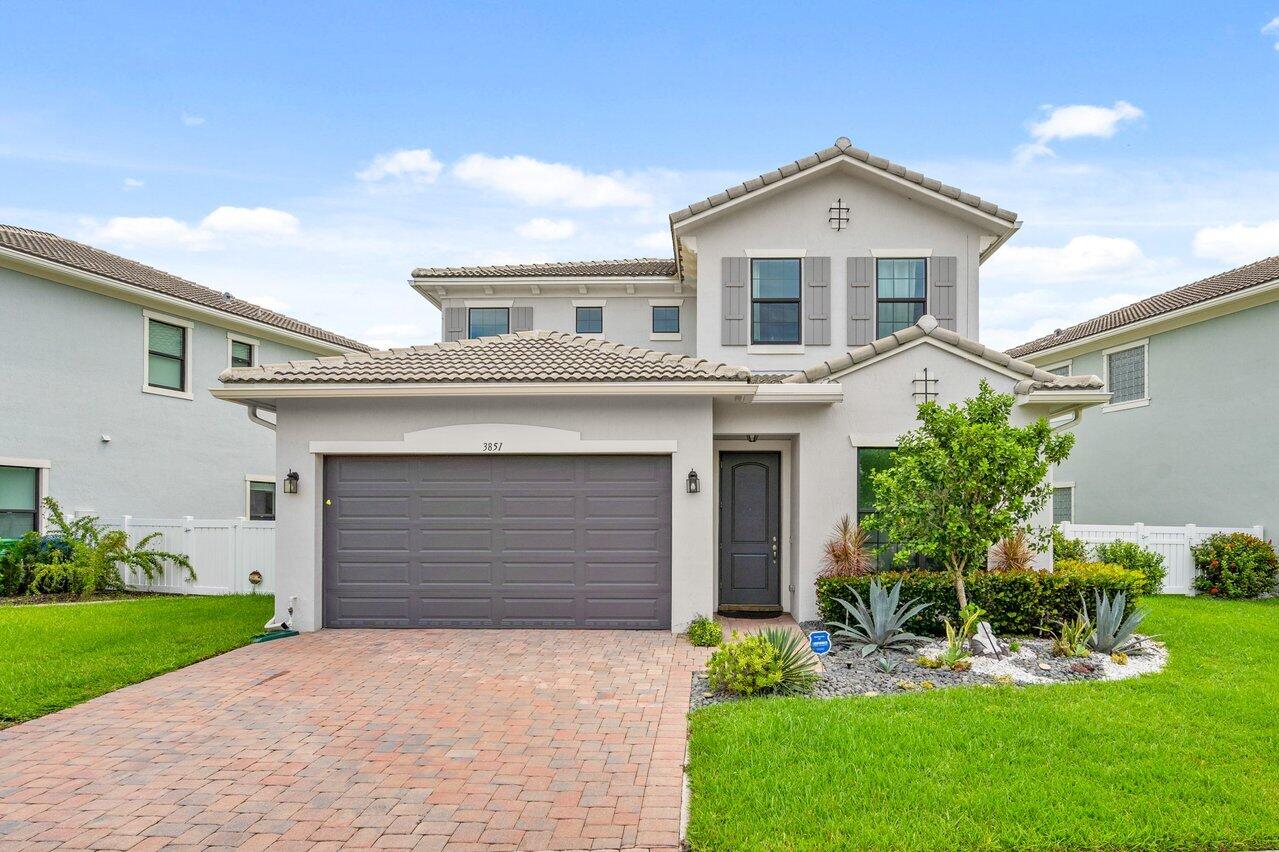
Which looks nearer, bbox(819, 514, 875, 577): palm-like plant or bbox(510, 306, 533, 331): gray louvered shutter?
bbox(819, 514, 875, 577): palm-like plant

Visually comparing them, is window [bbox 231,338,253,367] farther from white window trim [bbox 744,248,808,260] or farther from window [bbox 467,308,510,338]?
white window trim [bbox 744,248,808,260]

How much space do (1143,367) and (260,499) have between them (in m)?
22.5

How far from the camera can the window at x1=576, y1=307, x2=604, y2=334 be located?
17828mm

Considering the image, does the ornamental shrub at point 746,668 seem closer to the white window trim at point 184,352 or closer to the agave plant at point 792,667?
the agave plant at point 792,667

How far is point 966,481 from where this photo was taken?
27.5 feet

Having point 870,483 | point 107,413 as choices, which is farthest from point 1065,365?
point 107,413

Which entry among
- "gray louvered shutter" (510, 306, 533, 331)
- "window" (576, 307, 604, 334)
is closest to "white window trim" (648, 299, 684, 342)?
"window" (576, 307, 604, 334)

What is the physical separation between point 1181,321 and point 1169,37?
19.7ft

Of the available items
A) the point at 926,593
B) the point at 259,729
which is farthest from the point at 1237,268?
the point at 259,729

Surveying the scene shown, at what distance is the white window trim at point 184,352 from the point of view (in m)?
16.0

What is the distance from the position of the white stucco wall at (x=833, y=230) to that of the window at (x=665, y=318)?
4.12m

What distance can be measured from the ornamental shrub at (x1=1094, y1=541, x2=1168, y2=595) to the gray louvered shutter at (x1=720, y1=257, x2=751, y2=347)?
861 cm

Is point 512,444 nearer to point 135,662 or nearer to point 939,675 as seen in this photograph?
point 135,662

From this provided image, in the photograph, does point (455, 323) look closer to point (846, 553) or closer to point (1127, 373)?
point (846, 553)
